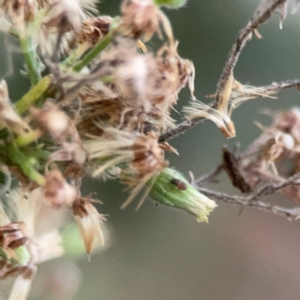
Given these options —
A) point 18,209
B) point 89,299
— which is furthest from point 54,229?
point 89,299

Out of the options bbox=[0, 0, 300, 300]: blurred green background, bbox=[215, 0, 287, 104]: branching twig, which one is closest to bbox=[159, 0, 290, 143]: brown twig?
bbox=[215, 0, 287, 104]: branching twig

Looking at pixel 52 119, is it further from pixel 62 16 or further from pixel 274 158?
pixel 274 158

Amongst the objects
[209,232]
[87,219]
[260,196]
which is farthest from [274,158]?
[209,232]

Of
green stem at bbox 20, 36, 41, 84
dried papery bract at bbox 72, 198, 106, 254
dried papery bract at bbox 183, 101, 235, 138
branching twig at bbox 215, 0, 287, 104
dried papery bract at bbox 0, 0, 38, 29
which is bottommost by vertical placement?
dried papery bract at bbox 72, 198, 106, 254

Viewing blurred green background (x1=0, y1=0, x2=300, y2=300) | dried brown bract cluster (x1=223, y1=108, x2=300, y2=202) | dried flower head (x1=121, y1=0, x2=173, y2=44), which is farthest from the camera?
blurred green background (x1=0, y1=0, x2=300, y2=300)

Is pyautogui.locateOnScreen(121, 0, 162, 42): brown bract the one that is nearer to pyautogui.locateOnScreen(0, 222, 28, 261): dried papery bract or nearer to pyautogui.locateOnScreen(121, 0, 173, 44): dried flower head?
pyautogui.locateOnScreen(121, 0, 173, 44): dried flower head

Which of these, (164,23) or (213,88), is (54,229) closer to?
(164,23)
